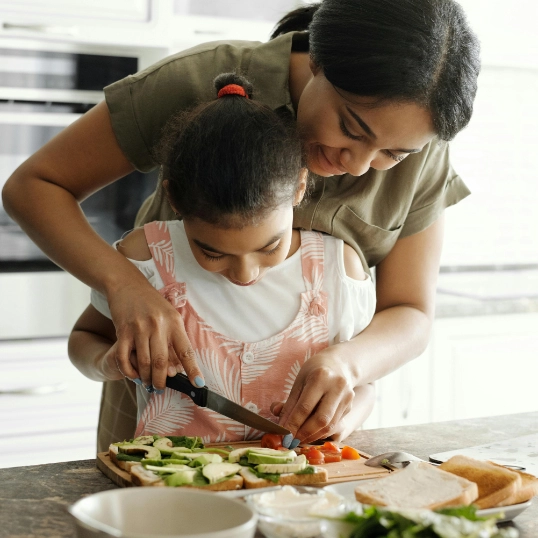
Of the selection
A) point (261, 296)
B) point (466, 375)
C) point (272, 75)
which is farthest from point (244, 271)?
point (466, 375)

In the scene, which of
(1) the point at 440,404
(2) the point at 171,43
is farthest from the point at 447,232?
(2) the point at 171,43

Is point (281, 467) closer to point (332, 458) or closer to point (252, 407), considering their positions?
point (332, 458)

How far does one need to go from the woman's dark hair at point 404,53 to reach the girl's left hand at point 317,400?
15.3 inches

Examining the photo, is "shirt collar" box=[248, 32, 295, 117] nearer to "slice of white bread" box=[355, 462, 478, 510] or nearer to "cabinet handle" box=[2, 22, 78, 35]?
"slice of white bread" box=[355, 462, 478, 510]

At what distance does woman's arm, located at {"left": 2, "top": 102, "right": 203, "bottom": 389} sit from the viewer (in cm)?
116

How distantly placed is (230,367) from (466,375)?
175cm

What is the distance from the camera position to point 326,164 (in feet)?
4.18

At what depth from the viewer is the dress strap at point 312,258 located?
135 centimetres

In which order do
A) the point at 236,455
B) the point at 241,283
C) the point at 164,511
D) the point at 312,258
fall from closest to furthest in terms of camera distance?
the point at 164,511 → the point at 236,455 → the point at 241,283 → the point at 312,258

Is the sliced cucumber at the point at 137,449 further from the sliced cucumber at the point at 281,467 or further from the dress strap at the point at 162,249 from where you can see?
the dress strap at the point at 162,249

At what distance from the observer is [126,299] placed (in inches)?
46.9

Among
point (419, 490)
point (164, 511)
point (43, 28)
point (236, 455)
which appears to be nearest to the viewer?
point (164, 511)

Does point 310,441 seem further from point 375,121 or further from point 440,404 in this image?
point 440,404

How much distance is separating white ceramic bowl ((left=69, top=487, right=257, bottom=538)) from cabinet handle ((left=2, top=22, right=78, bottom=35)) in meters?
1.93
